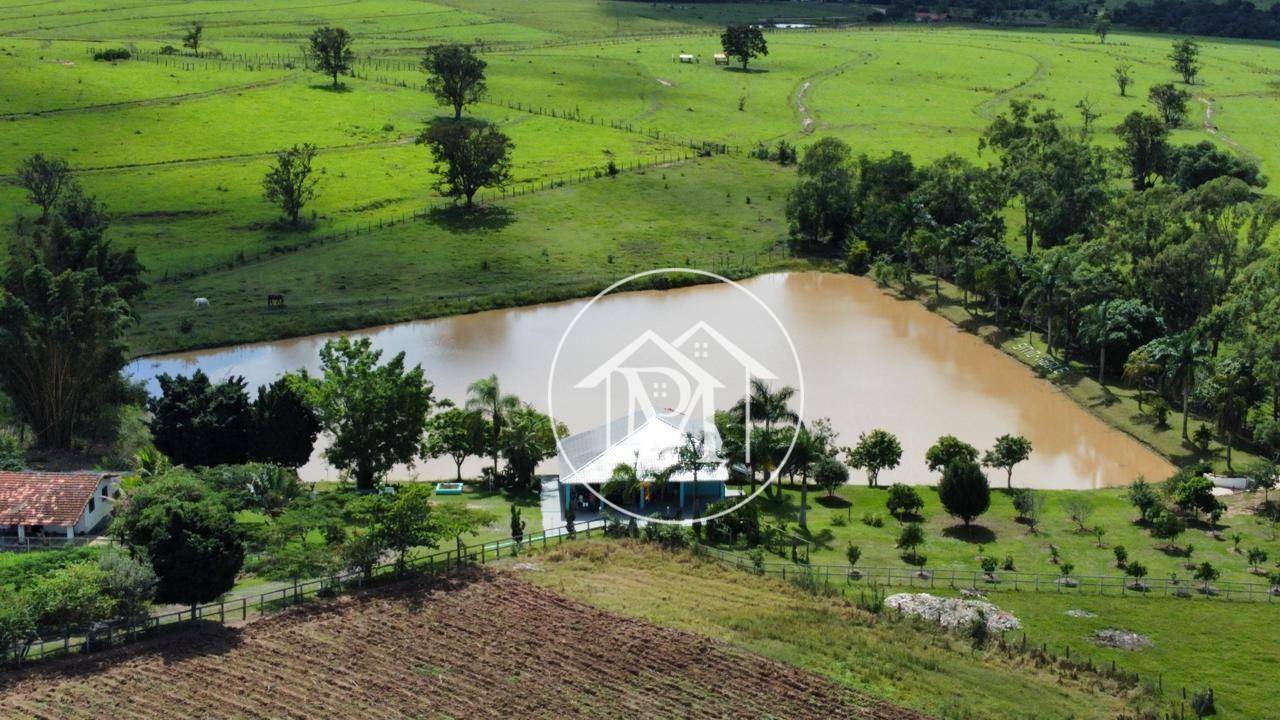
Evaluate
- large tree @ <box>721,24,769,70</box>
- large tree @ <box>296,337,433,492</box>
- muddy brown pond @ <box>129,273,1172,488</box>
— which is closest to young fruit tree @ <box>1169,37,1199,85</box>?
large tree @ <box>721,24,769,70</box>

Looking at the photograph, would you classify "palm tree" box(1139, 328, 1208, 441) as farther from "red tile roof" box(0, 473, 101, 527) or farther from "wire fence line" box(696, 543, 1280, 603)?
"red tile roof" box(0, 473, 101, 527)

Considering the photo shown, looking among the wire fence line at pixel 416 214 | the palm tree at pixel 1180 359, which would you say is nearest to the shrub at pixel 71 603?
the wire fence line at pixel 416 214

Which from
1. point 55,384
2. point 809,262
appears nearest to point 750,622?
point 55,384

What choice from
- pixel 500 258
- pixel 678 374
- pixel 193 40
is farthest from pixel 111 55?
pixel 678 374

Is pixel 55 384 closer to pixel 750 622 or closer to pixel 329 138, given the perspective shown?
pixel 750 622

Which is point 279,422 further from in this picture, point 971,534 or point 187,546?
point 971,534

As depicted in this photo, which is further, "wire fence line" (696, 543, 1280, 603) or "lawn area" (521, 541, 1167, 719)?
"wire fence line" (696, 543, 1280, 603)

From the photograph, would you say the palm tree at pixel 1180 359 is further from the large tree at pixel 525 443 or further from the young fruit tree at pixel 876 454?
the large tree at pixel 525 443
